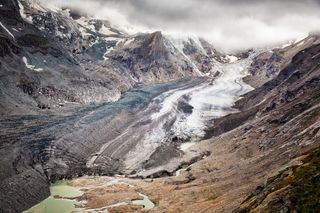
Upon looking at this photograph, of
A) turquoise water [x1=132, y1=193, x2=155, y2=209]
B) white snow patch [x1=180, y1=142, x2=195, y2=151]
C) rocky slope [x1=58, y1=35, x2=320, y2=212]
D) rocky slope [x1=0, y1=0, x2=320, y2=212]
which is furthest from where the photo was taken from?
white snow patch [x1=180, y1=142, x2=195, y2=151]

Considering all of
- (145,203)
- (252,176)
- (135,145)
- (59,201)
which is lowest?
(145,203)

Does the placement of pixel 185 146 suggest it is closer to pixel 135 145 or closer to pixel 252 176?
pixel 135 145

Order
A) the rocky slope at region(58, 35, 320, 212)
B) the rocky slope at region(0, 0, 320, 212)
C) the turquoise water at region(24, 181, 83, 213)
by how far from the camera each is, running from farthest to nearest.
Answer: the turquoise water at region(24, 181, 83, 213) < the rocky slope at region(0, 0, 320, 212) < the rocky slope at region(58, 35, 320, 212)

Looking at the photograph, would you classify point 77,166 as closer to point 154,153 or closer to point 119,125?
point 154,153

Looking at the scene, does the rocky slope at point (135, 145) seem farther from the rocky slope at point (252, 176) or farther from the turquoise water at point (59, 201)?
the turquoise water at point (59, 201)

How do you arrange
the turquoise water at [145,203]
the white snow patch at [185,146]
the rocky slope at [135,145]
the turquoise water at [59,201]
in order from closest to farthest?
1. the rocky slope at [135,145]
2. the turquoise water at [59,201]
3. the turquoise water at [145,203]
4. the white snow patch at [185,146]

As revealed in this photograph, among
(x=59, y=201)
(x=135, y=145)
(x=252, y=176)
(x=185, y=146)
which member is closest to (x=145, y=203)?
(x=59, y=201)

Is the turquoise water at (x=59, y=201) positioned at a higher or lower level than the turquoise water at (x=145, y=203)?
higher

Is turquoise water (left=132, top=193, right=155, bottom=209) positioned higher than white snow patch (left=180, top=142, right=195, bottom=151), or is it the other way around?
white snow patch (left=180, top=142, right=195, bottom=151)

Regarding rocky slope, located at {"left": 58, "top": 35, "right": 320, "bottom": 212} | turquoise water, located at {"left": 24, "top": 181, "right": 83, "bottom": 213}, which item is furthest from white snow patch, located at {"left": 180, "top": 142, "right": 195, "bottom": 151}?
turquoise water, located at {"left": 24, "top": 181, "right": 83, "bottom": 213}

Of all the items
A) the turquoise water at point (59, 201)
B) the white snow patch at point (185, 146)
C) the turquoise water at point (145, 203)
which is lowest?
the turquoise water at point (145, 203)

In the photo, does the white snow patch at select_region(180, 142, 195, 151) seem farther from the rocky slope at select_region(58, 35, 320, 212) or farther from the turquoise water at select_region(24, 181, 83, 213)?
the turquoise water at select_region(24, 181, 83, 213)

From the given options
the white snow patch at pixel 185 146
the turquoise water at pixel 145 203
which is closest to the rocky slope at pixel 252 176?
the turquoise water at pixel 145 203
